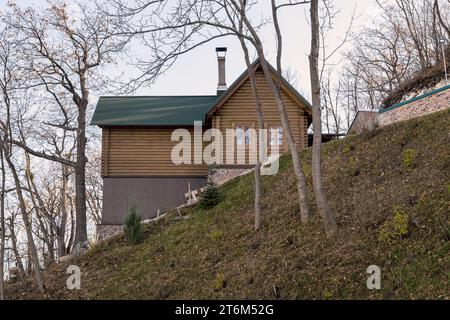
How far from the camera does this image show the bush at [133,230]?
16.7 meters

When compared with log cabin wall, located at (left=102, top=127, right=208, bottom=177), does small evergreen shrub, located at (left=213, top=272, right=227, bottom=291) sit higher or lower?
lower

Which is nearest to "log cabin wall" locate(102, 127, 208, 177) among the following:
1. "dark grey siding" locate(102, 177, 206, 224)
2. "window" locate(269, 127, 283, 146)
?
"dark grey siding" locate(102, 177, 206, 224)

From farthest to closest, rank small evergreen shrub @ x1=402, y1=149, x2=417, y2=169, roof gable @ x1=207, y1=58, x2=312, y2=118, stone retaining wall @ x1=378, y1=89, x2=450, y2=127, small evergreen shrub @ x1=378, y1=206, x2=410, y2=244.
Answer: roof gable @ x1=207, y1=58, x2=312, y2=118 < stone retaining wall @ x1=378, y1=89, x2=450, y2=127 < small evergreen shrub @ x1=402, y1=149, x2=417, y2=169 < small evergreen shrub @ x1=378, y1=206, x2=410, y2=244

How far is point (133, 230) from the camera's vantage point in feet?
55.2

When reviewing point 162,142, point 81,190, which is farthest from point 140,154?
point 81,190

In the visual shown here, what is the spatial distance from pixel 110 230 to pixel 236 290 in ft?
36.5

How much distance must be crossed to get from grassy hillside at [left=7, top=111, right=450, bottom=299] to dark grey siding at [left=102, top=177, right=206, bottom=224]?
A: 3.09m

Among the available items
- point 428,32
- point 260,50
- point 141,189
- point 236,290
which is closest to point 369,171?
point 260,50

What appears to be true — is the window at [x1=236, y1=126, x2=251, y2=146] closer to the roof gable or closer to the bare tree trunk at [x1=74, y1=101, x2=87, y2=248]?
the roof gable

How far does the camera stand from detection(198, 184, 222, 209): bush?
705 inches

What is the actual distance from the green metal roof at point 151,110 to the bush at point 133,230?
581cm

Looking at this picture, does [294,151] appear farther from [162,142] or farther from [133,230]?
[162,142]

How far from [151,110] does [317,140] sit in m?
12.3
